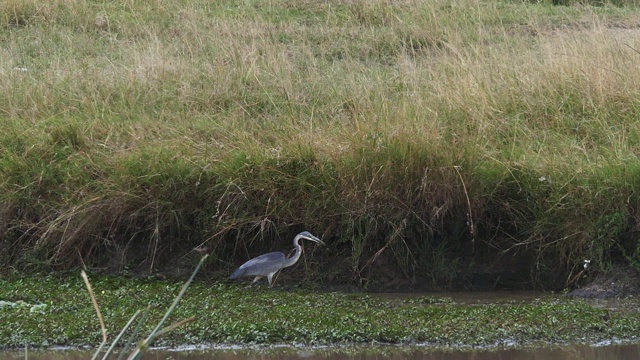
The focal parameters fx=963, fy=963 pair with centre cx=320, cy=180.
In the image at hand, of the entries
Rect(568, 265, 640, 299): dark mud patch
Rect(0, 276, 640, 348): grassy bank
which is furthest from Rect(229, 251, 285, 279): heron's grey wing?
Rect(568, 265, 640, 299): dark mud patch

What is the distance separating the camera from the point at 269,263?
629 centimetres

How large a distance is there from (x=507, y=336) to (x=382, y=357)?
758 mm

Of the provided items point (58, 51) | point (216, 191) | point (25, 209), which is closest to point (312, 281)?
point (216, 191)

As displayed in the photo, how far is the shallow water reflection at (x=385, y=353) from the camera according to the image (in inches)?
202

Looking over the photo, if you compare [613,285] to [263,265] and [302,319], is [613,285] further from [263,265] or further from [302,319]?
[263,265]

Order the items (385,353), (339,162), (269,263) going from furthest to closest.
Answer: (339,162) < (269,263) < (385,353)

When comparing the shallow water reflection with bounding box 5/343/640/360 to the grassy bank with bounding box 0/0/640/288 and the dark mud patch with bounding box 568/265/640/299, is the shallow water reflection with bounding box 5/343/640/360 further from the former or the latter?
the grassy bank with bounding box 0/0/640/288

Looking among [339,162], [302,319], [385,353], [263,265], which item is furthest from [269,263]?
[385,353]

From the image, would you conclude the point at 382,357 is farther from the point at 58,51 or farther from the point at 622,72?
the point at 58,51

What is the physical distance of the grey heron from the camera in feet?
20.6

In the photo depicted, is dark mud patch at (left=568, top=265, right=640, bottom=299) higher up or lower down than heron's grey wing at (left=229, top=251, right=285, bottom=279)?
lower down

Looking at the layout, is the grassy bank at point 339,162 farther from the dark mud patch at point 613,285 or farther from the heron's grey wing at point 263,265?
the heron's grey wing at point 263,265

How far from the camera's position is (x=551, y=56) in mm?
8453

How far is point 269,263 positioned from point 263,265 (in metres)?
0.04
